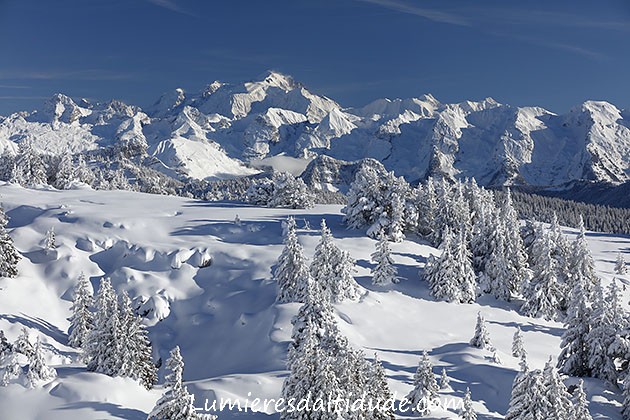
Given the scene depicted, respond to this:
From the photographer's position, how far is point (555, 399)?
880 inches

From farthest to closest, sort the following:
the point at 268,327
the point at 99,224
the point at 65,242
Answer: the point at 99,224, the point at 65,242, the point at 268,327

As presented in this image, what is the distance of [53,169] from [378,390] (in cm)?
10931

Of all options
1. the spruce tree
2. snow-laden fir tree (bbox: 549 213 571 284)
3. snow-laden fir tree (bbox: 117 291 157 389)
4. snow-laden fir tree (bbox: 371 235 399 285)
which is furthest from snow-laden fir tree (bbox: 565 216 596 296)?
the spruce tree

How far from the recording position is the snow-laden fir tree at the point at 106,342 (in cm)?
2864

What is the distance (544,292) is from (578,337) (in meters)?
20.2

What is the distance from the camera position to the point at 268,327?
134 ft

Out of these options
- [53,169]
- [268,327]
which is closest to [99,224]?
[268,327]

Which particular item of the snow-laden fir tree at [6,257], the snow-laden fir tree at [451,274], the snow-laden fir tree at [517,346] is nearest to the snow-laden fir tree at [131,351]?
the snow-laden fir tree at [6,257]

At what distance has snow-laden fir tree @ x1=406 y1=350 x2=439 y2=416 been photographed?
87.9ft

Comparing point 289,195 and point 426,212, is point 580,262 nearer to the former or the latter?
point 426,212

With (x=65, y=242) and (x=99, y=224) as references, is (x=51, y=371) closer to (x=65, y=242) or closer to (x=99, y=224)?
(x=65, y=242)

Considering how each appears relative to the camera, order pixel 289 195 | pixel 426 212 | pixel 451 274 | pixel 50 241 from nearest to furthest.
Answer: pixel 451 274
pixel 50 241
pixel 426 212
pixel 289 195

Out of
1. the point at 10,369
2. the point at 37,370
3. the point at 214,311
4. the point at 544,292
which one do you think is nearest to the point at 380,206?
the point at 544,292

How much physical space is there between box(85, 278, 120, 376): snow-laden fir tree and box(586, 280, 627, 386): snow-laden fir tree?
27.6 meters
